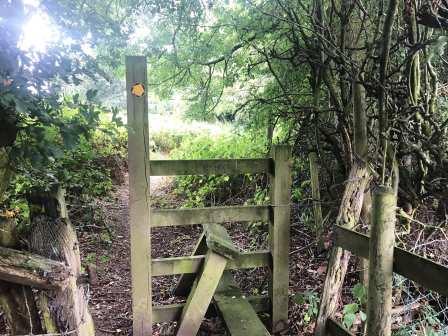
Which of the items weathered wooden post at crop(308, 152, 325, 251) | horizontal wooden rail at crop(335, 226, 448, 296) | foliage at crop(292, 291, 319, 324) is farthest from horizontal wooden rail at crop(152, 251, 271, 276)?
horizontal wooden rail at crop(335, 226, 448, 296)

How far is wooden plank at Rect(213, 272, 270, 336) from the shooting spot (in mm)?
3127

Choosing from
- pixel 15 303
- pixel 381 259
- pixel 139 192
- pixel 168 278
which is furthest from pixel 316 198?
pixel 15 303

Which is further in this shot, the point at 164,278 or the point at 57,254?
the point at 164,278

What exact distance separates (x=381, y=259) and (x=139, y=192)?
2.05 meters

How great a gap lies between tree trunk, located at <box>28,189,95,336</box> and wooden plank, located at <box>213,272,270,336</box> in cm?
127

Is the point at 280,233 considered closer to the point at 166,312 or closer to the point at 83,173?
the point at 166,312

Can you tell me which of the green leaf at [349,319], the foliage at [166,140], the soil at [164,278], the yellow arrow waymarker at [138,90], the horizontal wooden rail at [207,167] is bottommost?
the soil at [164,278]

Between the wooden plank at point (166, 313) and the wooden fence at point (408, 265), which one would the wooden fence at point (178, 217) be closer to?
the wooden plank at point (166, 313)

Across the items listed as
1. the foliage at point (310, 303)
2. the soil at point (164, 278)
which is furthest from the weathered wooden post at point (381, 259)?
the soil at point (164, 278)

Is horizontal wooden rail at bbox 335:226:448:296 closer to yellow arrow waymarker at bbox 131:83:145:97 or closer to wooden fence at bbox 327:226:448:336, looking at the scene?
wooden fence at bbox 327:226:448:336

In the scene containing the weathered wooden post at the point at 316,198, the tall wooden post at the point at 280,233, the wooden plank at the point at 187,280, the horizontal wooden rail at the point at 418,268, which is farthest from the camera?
the weathered wooden post at the point at 316,198

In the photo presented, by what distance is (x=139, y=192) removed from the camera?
3434 mm

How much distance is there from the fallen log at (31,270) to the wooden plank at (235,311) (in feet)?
4.96

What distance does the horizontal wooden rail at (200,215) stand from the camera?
138 inches
